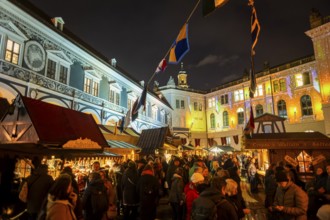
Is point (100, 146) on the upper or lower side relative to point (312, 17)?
lower

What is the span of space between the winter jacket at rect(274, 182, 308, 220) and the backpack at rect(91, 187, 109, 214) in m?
3.81

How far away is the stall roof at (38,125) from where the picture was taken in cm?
643

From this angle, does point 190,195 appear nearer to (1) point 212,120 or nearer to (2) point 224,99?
(2) point 224,99

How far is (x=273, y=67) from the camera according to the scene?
3609 centimetres

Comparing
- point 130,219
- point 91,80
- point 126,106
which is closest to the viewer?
point 130,219

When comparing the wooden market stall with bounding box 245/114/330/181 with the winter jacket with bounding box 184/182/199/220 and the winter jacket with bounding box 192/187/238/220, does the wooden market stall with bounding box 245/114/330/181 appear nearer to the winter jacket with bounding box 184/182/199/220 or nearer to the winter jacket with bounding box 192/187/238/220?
the winter jacket with bounding box 184/182/199/220

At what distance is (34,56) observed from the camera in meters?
13.1

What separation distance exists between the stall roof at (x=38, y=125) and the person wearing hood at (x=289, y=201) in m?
6.13

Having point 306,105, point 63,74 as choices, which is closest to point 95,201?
point 63,74

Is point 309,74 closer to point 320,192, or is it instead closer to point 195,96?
point 195,96

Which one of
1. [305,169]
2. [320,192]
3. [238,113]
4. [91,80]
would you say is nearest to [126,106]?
[91,80]

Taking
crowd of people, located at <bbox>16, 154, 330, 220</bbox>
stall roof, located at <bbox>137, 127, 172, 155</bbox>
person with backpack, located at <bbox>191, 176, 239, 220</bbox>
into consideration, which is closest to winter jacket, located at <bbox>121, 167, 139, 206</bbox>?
crowd of people, located at <bbox>16, 154, 330, 220</bbox>

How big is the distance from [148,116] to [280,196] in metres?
26.0

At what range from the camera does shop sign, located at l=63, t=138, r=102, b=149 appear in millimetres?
6906
